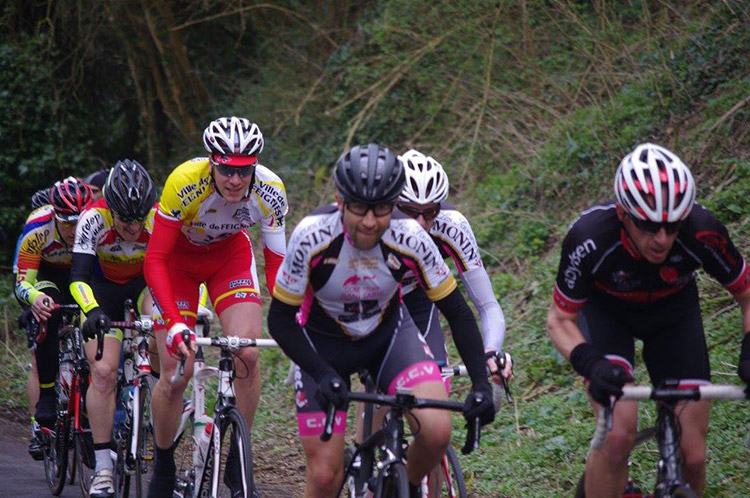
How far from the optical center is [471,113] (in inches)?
531

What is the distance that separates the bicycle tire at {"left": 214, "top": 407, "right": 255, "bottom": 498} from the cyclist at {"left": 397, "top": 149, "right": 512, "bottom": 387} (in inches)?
44.3

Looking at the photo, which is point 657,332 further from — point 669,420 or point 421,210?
point 421,210

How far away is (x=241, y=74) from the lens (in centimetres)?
1941

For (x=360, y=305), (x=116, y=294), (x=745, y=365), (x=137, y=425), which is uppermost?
(x=116, y=294)

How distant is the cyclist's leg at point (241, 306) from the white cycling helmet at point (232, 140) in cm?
83

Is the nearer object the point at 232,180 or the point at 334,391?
the point at 334,391

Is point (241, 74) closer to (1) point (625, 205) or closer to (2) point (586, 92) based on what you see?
(2) point (586, 92)

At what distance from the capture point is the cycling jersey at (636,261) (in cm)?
450

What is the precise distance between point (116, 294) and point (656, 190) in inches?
187

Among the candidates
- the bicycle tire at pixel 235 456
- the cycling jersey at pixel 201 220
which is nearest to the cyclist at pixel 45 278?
the cycling jersey at pixel 201 220

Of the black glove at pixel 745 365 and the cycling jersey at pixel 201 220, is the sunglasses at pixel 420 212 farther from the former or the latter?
the black glove at pixel 745 365

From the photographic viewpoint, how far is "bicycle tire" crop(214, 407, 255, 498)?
5.29 meters

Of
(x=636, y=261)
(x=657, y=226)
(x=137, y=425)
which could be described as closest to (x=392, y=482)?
(x=636, y=261)

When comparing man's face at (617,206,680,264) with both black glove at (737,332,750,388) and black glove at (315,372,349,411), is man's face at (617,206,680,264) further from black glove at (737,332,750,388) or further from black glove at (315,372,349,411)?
black glove at (315,372,349,411)
